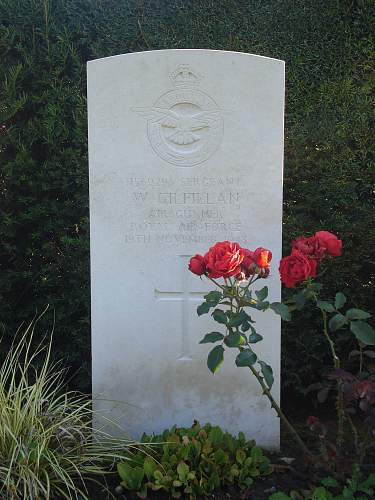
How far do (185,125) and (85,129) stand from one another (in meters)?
1.20

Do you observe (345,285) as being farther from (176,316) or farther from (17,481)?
(17,481)

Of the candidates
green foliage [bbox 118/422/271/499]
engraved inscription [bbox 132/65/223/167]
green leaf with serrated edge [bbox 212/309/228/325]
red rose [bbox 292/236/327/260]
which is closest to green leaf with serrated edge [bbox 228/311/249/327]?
green leaf with serrated edge [bbox 212/309/228/325]

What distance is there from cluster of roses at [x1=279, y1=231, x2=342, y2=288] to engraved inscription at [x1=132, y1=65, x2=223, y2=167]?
845 mm

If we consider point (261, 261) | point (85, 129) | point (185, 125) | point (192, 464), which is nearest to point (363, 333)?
point (261, 261)

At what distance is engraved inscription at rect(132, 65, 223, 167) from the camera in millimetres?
3299

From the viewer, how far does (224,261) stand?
2.61 meters

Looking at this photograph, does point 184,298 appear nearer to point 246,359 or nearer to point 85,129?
point 246,359

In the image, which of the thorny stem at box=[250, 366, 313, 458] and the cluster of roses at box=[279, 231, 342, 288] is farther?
the thorny stem at box=[250, 366, 313, 458]

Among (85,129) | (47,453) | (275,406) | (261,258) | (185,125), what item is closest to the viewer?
(261,258)

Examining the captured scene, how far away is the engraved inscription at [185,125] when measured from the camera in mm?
3299

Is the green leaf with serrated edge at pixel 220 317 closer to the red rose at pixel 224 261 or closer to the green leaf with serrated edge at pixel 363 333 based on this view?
the red rose at pixel 224 261

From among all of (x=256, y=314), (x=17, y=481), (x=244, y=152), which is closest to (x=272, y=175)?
(x=244, y=152)

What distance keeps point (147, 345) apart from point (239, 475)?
849 mm

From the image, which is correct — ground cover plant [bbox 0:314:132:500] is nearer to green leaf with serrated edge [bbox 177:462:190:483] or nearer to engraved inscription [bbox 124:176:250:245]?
green leaf with serrated edge [bbox 177:462:190:483]
